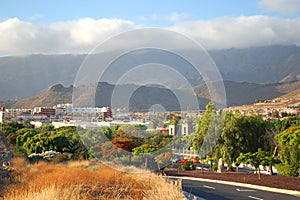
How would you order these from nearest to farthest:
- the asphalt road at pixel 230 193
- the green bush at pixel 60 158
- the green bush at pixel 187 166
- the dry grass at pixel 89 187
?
the dry grass at pixel 89 187
the asphalt road at pixel 230 193
the green bush at pixel 60 158
the green bush at pixel 187 166

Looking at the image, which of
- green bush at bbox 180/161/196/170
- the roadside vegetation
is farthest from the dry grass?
green bush at bbox 180/161/196/170

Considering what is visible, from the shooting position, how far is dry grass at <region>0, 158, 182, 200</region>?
29.7 feet

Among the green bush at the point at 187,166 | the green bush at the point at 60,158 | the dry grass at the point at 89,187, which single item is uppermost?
the dry grass at the point at 89,187

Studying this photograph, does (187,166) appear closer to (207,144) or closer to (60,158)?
(207,144)

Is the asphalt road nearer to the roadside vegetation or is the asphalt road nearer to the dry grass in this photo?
the dry grass

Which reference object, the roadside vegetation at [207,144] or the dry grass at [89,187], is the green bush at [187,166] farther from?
the dry grass at [89,187]

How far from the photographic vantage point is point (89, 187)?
1139cm

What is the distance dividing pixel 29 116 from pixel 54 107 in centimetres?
828

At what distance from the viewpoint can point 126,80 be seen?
21672mm

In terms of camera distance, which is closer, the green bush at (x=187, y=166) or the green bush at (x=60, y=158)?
the green bush at (x=60, y=158)

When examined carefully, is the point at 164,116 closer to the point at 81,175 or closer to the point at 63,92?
the point at 81,175

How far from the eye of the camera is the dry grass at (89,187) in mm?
9060

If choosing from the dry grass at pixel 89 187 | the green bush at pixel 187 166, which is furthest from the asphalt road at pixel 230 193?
the green bush at pixel 187 166

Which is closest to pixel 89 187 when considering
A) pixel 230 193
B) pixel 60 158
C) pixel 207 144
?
pixel 230 193
